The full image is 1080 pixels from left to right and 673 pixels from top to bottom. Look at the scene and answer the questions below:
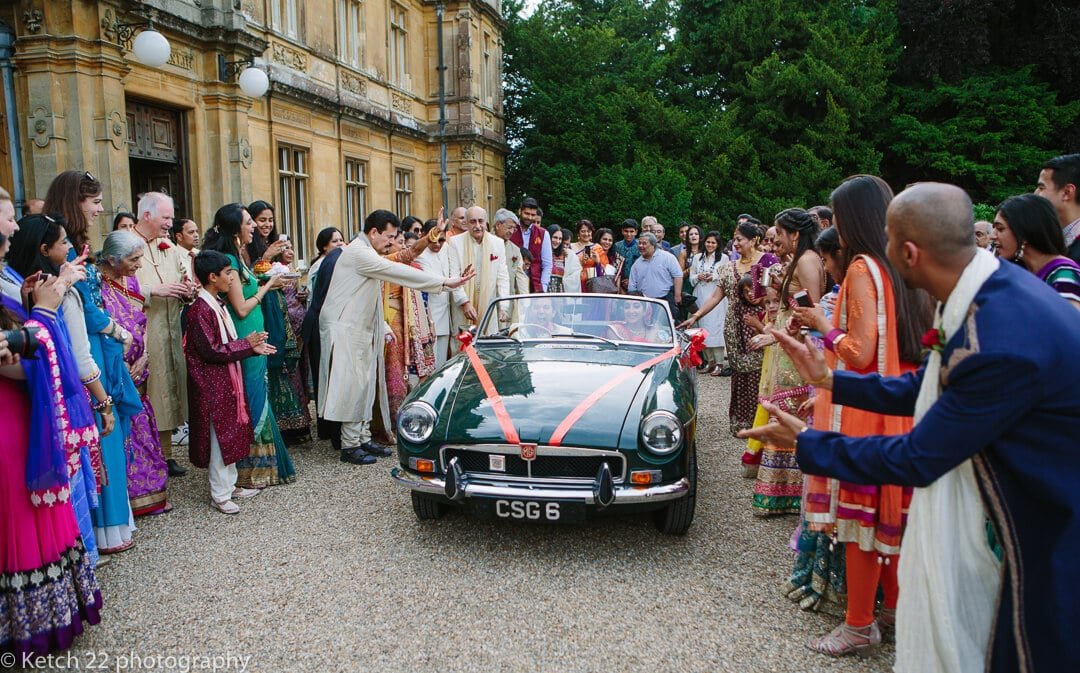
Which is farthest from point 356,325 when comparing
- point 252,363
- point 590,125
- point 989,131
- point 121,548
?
point 989,131

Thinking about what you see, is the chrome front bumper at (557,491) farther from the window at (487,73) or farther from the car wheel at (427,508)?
the window at (487,73)

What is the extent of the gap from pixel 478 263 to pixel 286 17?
872 centimetres

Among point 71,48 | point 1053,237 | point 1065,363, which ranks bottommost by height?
point 1065,363

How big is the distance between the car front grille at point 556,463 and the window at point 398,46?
1673 centimetres

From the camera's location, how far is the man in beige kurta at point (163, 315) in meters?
5.68

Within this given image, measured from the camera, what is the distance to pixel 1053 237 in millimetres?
3566

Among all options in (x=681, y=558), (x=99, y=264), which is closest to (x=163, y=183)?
(x=99, y=264)

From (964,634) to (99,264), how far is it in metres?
5.22

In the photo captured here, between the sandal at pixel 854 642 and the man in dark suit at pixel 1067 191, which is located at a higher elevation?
the man in dark suit at pixel 1067 191

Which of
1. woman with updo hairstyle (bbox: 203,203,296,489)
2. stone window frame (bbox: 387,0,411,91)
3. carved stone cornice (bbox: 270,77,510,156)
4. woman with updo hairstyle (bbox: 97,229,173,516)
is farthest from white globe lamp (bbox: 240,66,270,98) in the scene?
stone window frame (bbox: 387,0,411,91)

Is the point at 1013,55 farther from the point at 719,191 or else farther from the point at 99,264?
the point at 99,264

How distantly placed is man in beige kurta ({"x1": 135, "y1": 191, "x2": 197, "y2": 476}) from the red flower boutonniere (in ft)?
16.6

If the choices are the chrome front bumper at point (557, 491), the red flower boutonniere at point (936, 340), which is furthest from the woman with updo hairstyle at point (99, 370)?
the red flower boutonniere at point (936, 340)

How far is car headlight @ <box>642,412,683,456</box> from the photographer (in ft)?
14.0
